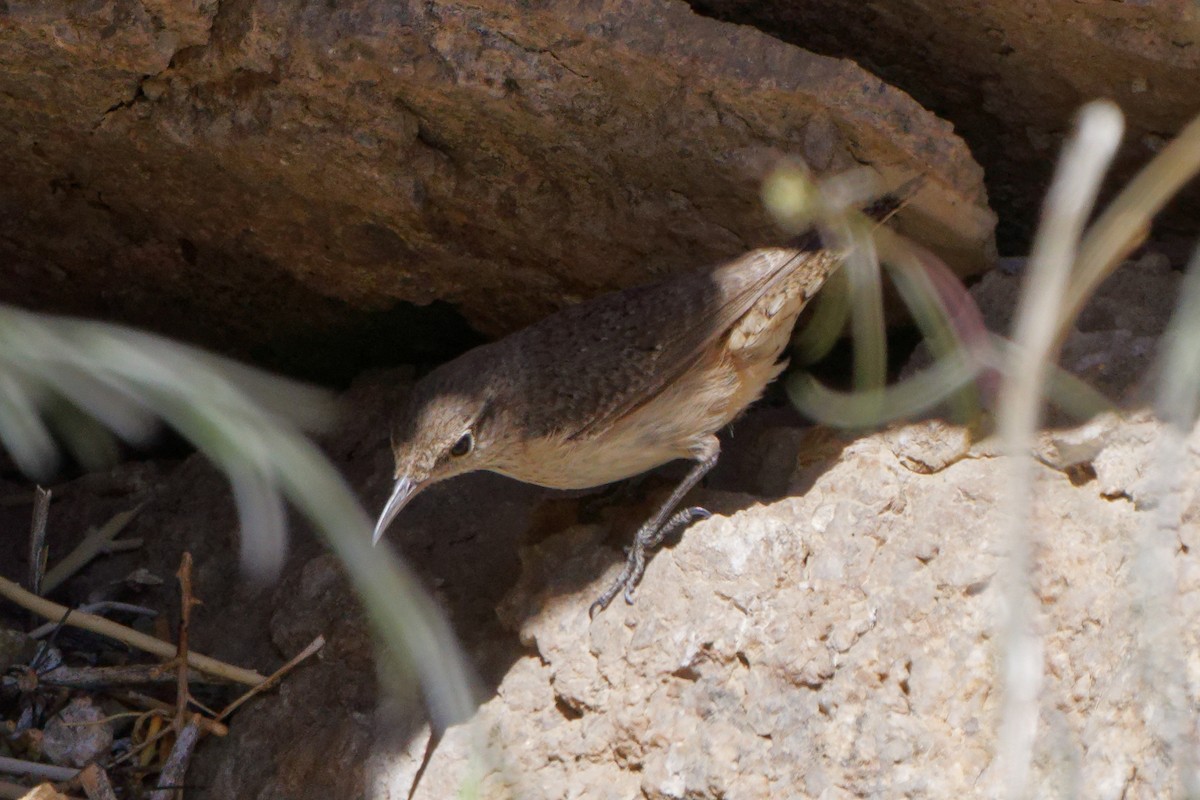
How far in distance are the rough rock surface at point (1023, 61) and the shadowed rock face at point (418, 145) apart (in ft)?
1.16

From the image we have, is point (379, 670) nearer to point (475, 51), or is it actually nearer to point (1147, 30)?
point (475, 51)

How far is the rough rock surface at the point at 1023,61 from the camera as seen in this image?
137 inches

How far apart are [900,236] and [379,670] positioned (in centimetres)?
224

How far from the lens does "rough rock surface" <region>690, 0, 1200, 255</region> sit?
11.4 ft

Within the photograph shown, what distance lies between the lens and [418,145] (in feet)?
12.6

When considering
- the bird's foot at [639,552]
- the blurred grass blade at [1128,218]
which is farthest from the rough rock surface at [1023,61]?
the bird's foot at [639,552]

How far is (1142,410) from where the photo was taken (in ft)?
10.7

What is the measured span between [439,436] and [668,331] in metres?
0.82

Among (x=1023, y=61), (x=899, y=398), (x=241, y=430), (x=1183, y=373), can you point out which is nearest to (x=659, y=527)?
(x=899, y=398)

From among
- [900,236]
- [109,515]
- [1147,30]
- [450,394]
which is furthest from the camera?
[109,515]

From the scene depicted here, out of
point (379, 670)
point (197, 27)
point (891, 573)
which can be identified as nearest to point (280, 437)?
point (379, 670)

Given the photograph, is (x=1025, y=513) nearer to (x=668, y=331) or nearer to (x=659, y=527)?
(x=659, y=527)

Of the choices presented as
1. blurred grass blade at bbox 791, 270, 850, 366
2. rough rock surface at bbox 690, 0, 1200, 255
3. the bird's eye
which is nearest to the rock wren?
the bird's eye

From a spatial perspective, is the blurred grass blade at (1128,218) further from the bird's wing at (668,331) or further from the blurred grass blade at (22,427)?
the blurred grass blade at (22,427)
